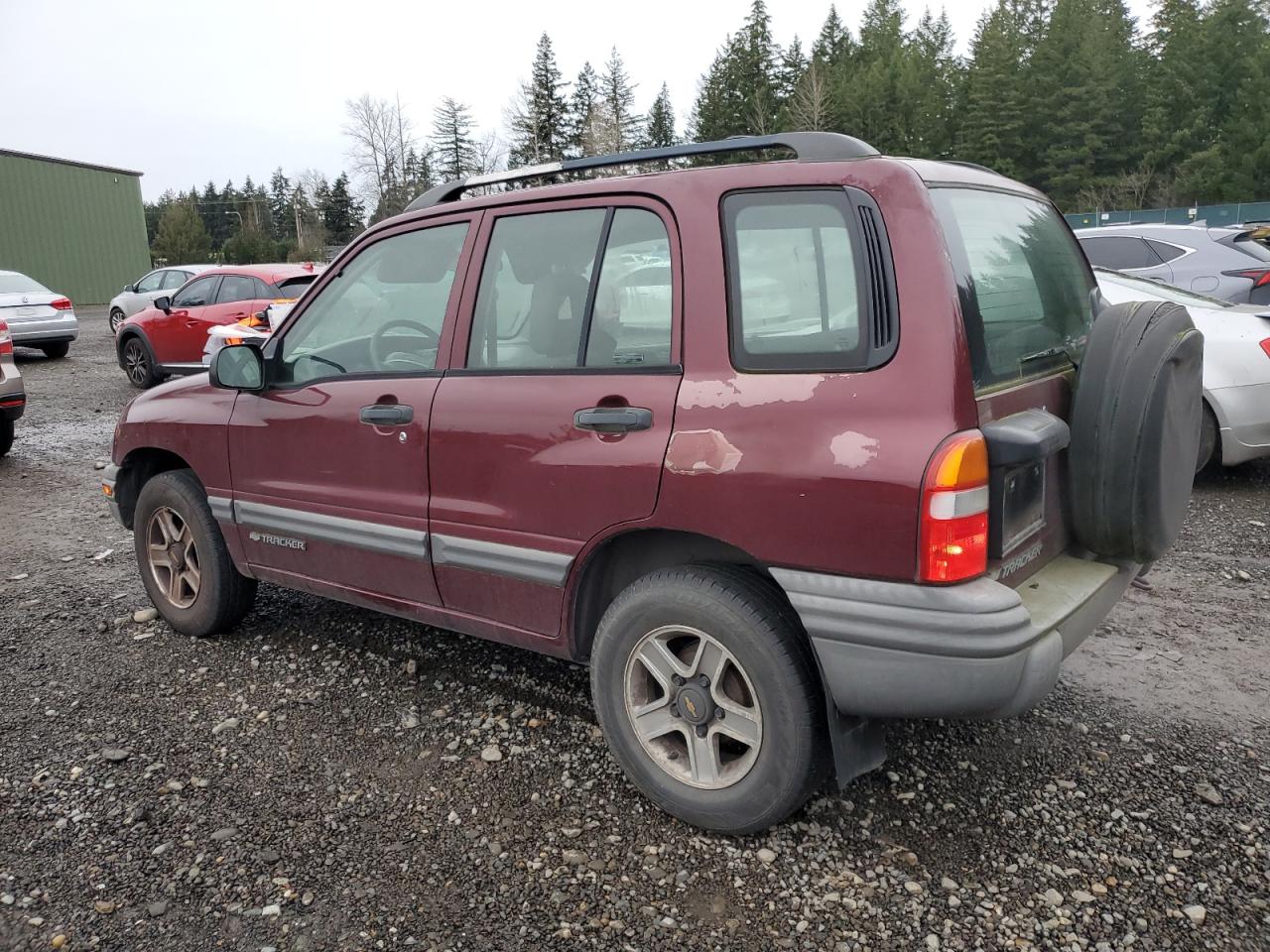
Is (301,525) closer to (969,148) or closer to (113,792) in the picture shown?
(113,792)

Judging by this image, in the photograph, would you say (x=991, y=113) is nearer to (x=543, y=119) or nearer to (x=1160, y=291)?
(x=543, y=119)

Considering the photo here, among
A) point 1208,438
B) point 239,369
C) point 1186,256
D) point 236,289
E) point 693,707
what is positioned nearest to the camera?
point 693,707

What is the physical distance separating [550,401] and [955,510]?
1269 millimetres

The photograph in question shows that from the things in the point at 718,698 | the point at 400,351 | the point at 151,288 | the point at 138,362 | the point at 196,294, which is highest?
the point at 151,288

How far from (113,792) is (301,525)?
113cm

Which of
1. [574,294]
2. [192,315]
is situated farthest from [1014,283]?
[192,315]

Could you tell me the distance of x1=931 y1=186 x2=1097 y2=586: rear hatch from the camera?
8.08 feet

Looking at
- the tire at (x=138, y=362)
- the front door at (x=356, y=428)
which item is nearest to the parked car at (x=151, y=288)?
the tire at (x=138, y=362)

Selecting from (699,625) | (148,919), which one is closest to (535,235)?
(699,625)

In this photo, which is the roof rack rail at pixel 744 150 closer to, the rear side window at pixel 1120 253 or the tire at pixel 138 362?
the rear side window at pixel 1120 253

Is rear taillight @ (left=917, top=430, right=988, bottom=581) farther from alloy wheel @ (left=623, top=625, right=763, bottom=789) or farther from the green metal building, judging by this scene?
the green metal building

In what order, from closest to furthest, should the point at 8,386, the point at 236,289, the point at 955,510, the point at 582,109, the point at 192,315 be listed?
the point at 955,510
the point at 8,386
the point at 192,315
the point at 236,289
the point at 582,109

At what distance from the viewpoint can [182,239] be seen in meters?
58.6

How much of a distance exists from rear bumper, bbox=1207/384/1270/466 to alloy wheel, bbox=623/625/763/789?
15.9 ft
